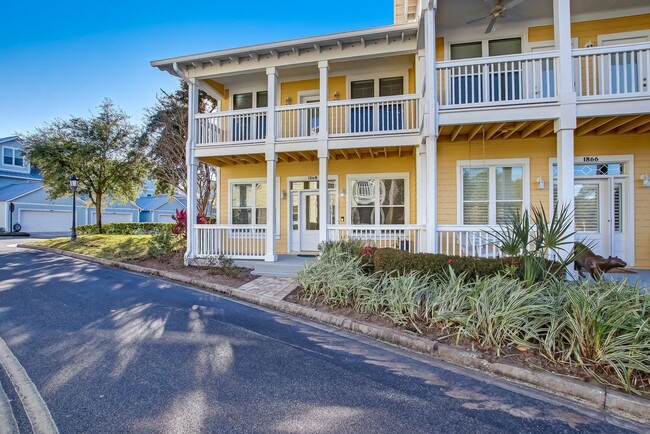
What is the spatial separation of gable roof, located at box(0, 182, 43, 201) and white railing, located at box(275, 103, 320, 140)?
94.1 ft

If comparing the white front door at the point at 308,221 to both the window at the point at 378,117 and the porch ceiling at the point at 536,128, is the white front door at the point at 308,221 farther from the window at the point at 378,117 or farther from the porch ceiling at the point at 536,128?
the porch ceiling at the point at 536,128

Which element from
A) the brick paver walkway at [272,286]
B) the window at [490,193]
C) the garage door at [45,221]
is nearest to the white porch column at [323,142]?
the brick paver walkway at [272,286]

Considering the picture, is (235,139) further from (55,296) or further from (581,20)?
(581,20)

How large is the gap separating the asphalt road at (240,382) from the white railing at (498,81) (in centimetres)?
578

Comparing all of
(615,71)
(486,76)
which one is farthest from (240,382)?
(615,71)

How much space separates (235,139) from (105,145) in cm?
1324

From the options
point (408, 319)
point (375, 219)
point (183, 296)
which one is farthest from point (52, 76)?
point (408, 319)

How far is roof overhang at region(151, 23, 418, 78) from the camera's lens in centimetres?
819

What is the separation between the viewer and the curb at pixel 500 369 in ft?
9.15

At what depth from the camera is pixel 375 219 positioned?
33.7ft

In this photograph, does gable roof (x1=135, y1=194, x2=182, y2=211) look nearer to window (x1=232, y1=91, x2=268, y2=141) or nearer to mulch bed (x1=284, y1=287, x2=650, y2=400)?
window (x1=232, y1=91, x2=268, y2=141)

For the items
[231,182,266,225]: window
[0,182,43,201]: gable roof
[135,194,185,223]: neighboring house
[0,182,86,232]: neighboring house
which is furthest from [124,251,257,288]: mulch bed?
[135,194,185,223]: neighboring house

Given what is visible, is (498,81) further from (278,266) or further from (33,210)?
(33,210)

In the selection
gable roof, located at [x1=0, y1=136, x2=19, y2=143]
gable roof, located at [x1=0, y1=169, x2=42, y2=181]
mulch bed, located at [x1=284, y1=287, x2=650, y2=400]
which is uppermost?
gable roof, located at [x1=0, y1=136, x2=19, y2=143]
